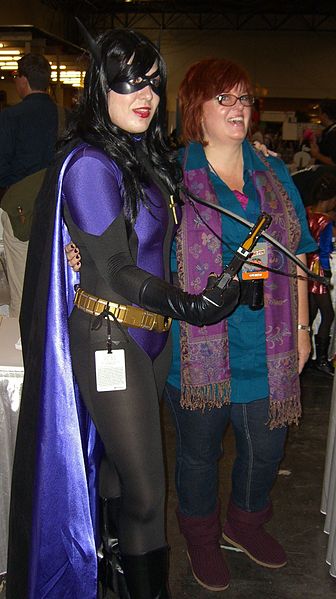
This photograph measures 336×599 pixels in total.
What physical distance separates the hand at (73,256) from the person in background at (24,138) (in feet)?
5.42

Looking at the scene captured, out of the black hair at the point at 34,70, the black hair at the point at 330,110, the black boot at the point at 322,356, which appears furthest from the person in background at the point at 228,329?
the black hair at the point at 330,110

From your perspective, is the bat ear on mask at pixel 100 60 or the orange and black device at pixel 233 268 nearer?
the orange and black device at pixel 233 268

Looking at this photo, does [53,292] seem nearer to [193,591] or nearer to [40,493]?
[40,493]

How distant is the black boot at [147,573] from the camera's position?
5.33ft

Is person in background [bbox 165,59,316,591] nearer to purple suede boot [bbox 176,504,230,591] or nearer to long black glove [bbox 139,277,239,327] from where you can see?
purple suede boot [bbox 176,504,230,591]

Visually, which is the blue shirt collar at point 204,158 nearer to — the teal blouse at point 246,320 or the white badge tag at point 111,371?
the teal blouse at point 246,320

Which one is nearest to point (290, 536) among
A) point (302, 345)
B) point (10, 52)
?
point (302, 345)

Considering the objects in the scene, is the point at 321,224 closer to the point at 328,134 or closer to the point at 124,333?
the point at 328,134

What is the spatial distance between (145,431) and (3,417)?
0.57m

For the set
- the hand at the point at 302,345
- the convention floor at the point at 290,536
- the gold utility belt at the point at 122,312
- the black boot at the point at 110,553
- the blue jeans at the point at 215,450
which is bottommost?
the convention floor at the point at 290,536

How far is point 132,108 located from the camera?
1524mm

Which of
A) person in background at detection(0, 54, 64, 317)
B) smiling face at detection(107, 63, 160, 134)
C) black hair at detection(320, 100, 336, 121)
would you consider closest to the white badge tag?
smiling face at detection(107, 63, 160, 134)

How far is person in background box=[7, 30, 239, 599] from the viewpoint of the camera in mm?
1432

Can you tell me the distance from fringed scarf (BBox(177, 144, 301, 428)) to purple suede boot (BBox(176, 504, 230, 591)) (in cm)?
41
